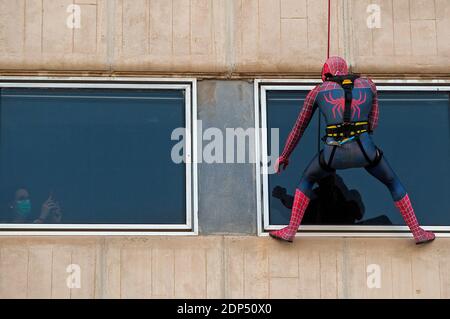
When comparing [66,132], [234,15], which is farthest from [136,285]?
[234,15]

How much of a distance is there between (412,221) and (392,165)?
31.0 inches

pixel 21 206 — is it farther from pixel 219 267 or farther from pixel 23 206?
pixel 219 267

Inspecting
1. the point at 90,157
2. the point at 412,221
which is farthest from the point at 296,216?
the point at 90,157

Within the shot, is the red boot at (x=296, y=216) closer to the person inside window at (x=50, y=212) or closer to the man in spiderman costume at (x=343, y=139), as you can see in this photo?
the man in spiderman costume at (x=343, y=139)

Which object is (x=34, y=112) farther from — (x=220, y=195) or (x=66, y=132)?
(x=220, y=195)

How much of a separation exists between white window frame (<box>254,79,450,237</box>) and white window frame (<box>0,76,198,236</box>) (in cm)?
61

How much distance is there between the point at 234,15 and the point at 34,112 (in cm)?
216

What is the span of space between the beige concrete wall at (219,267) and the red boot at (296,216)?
0.14 meters

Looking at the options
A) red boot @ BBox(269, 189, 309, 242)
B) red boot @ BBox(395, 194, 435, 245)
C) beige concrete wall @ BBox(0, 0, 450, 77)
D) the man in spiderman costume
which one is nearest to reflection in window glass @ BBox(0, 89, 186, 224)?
beige concrete wall @ BBox(0, 0, 450, 77)

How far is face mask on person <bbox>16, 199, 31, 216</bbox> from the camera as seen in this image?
11258 millimetres

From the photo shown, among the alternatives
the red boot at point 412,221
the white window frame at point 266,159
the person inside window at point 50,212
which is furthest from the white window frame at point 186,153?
the red boot at point 412,221

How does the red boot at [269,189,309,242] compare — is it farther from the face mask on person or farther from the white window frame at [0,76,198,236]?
the face mask on person

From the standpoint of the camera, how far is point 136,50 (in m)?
11.6
